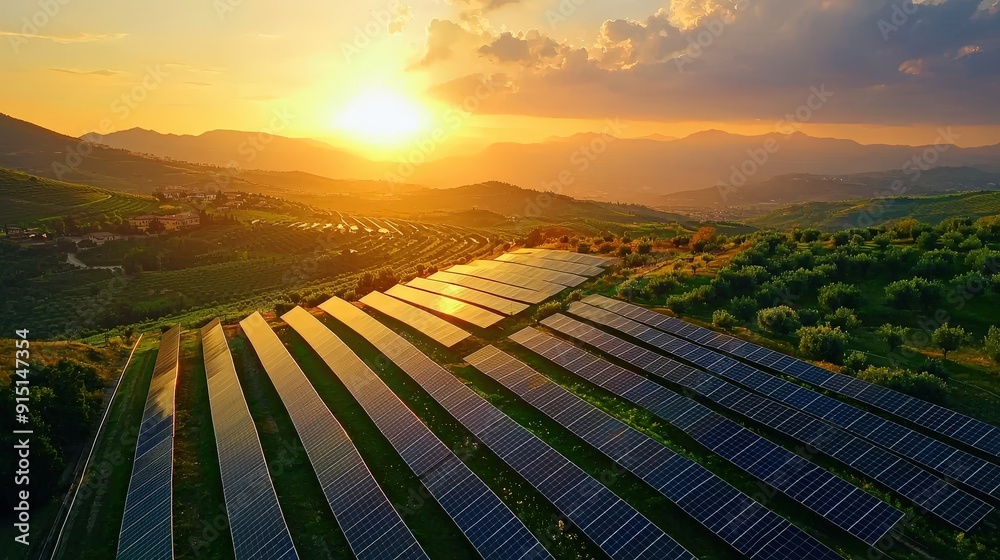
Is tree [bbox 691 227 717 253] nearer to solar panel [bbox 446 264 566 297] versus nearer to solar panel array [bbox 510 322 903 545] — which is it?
solar panel [bbox 446 264 566 297]

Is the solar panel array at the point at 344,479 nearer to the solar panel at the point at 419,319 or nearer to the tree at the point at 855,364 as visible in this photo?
the solar panel at the point at 419,319

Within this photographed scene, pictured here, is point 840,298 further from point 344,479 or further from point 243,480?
point 243,480

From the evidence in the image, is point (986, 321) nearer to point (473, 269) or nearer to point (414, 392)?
point (414, 392)

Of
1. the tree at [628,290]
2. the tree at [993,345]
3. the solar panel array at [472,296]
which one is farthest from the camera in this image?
the tree at [628,290]

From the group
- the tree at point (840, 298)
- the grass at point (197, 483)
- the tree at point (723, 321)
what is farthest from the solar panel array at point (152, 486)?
the tree at point (840, 298)

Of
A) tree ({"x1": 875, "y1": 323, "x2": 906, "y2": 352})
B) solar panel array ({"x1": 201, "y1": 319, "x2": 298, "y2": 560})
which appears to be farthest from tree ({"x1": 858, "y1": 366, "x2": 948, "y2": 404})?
solar panel array ({"x1": 201, "y1": 319, "x2": 298, "y2": 560})

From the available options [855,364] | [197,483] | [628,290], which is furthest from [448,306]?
[855,364]
